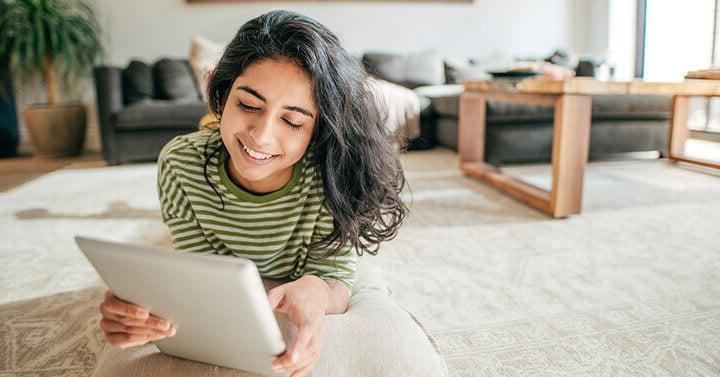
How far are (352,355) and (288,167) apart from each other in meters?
0.35

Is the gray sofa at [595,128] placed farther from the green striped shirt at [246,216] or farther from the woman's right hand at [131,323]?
the woman's right hand at [131,323]

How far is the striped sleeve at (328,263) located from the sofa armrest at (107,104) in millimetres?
2677

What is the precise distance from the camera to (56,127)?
3520 millimetres

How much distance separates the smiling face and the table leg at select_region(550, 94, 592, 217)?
4.34 feet

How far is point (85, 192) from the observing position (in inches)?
96.8

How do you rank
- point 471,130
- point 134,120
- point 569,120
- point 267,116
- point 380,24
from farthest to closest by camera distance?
point 380,24, point 134,120, point 471,130, point 569,120, point 267,116

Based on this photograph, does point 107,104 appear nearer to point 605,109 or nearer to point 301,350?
point 605,109

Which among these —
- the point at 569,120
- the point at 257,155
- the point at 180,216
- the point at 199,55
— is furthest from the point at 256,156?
the point at 199,55

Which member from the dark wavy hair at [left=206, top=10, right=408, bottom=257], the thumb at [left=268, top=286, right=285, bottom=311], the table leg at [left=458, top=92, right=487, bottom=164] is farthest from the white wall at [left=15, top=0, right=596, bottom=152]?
the thumb at [left=268, top=286, right=285, bottom=311]

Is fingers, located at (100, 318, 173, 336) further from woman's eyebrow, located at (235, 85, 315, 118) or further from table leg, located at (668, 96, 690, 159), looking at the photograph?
table leg, located at (668, 96, 690, 159)

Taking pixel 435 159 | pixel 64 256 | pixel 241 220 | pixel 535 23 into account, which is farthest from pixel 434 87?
pixel 241 220

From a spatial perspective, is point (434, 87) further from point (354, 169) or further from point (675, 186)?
point (354, 169)

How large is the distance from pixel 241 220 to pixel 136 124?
2.56 meters

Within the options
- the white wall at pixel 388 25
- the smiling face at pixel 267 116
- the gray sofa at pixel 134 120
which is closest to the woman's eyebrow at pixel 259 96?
the smiling face at pixel 267 116
